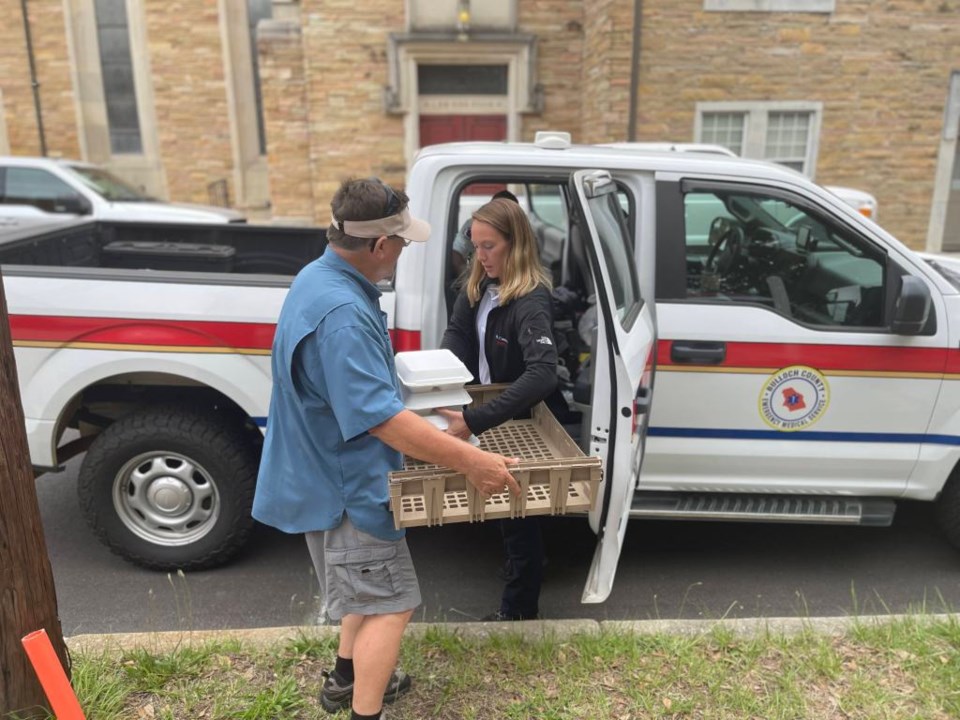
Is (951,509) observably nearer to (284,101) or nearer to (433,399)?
(433,399)

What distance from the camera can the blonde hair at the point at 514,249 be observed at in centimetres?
279

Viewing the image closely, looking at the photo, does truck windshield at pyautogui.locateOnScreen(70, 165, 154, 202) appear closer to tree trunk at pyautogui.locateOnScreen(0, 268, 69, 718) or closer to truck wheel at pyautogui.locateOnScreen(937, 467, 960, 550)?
tree trunk at pyautogui.locateOnScreen(0, 268, 69, 718)

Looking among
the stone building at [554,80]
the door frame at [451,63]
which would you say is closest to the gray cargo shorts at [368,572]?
the stone building at [554,80]

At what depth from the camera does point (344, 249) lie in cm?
213

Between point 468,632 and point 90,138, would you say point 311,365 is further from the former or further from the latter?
point 90,138

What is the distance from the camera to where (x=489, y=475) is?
6.98ft

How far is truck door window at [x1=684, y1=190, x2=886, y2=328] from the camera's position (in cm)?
336

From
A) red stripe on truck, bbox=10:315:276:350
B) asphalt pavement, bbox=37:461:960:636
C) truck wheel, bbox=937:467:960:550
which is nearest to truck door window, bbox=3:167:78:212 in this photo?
asphalt pavement, bbox=37:461:960:636

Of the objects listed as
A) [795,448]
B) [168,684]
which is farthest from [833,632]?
[168,684]

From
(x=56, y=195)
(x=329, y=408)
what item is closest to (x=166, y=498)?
(x=329, y=408)

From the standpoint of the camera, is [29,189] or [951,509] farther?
[29,189]

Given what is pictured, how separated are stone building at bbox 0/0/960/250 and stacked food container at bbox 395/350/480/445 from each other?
10.3m

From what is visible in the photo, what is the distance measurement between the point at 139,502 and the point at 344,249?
212 centimetres

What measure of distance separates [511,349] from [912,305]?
170cm
